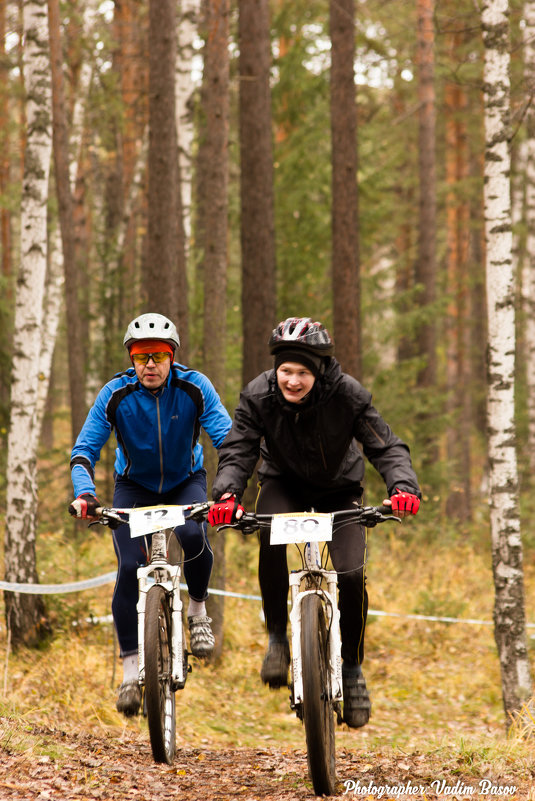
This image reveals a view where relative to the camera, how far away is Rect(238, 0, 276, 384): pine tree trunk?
44.0 feet

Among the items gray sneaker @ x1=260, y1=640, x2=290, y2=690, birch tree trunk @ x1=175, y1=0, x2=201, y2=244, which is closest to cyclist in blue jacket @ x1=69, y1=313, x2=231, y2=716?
gray sneaker @ x1=260, y1=640, x2=290, y2=690

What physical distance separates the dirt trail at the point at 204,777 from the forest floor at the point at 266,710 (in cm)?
1

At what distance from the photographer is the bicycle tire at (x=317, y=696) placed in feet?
15.3

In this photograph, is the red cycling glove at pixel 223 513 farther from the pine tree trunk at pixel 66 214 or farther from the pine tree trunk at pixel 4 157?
the pine tree trunk at pixel 4 157

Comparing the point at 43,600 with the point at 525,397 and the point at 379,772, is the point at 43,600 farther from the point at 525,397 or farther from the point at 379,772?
the point at 525,397

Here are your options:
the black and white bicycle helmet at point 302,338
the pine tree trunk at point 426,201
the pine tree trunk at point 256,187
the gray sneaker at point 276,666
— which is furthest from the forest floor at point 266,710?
the pine tree trunk at point 426,201

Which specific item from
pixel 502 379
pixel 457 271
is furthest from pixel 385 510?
pixel 457 271

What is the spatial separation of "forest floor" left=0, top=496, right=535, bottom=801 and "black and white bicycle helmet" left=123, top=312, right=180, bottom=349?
273cm

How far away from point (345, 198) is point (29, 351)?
19.7ft

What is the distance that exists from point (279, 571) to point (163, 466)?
1092 mm

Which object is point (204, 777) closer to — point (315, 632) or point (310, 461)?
point (315, 632)

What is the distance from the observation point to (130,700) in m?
5.38

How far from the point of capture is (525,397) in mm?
21375

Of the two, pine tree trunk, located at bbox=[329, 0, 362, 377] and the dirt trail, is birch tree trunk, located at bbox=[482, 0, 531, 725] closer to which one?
the dirt trail
